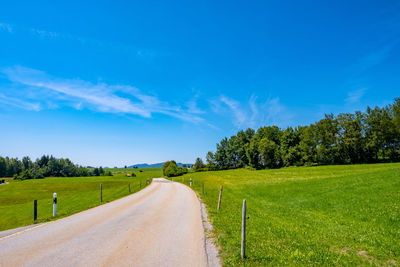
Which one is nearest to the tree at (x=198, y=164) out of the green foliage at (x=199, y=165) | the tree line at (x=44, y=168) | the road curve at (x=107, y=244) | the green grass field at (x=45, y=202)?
the green foliage at (x=199, y=165)

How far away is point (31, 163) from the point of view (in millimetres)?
145500

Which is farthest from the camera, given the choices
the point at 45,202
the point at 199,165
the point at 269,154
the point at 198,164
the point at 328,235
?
the point at 198,164

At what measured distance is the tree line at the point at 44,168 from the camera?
126 meters

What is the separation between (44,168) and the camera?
128m

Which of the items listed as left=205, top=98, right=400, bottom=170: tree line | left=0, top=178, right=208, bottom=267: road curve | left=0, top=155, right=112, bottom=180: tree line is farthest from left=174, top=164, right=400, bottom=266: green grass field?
left=0, top=155, right=112, bottom=180: tree line

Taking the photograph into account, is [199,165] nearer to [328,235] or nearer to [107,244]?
[328,235]

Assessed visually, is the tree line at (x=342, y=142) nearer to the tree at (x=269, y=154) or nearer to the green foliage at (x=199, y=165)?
the tree at (x=269, y=154)

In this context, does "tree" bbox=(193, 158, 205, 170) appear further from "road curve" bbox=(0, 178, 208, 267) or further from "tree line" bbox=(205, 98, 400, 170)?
"road curve" bbox=(0, 178, 208, 267)

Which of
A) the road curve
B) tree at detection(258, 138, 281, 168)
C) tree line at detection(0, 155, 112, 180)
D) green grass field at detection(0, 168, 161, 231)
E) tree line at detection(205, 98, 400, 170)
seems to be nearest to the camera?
the road curve

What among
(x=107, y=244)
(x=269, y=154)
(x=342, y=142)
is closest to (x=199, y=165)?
(x=269, y=154)

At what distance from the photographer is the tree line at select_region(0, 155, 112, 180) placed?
125662 mm

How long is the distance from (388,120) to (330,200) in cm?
6028

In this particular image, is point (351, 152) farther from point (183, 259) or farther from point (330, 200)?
point (183, 259)

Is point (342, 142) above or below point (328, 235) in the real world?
above
